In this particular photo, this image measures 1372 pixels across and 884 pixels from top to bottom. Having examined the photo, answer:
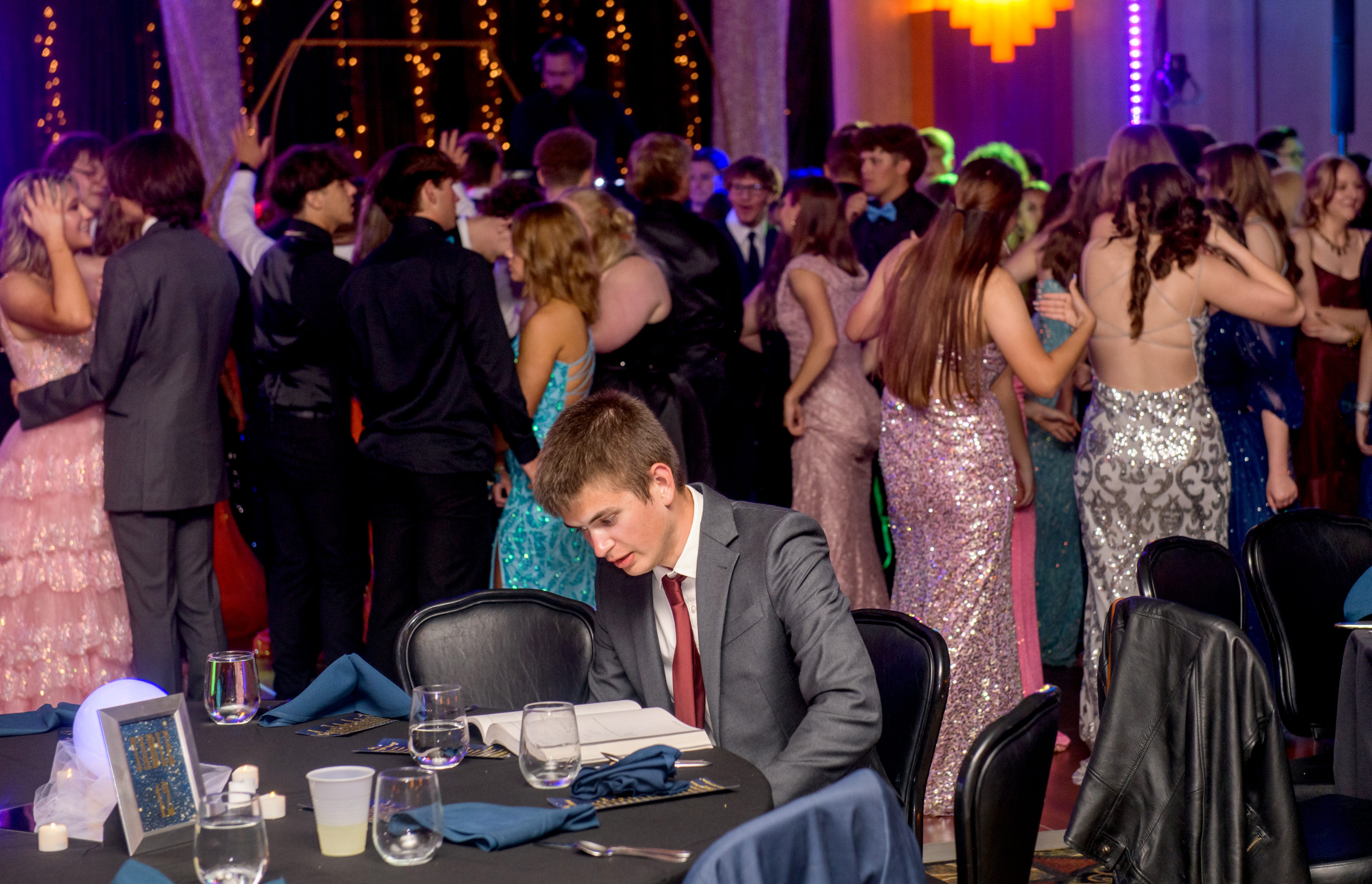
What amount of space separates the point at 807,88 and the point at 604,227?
5010 millimetres

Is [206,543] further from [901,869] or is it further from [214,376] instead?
[901,869]

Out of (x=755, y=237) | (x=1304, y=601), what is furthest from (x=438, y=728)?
(x=755, y=237)

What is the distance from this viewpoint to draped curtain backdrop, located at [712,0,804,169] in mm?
9227

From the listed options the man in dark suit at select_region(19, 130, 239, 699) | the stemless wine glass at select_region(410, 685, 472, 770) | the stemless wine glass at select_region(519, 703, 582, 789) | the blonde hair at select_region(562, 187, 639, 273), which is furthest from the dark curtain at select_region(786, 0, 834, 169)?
the stemless wine glass at select_region(519, 703, 582, 789)

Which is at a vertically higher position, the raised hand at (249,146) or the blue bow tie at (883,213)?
the raised hand at (249,146)

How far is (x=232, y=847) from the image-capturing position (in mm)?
1596

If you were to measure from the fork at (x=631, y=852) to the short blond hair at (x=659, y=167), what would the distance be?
3859 millimetres

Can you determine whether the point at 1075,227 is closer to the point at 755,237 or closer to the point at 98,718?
the point at 755,237

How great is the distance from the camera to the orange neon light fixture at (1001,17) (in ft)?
28.2

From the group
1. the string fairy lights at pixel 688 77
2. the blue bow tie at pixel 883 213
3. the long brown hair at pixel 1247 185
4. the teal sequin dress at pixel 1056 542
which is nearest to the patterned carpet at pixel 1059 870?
the teal sequin dress at pixel 1056 542

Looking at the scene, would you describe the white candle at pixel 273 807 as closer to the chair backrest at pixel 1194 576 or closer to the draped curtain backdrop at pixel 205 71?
the chair backrest at pixel 1194 576

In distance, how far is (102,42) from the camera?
790cm

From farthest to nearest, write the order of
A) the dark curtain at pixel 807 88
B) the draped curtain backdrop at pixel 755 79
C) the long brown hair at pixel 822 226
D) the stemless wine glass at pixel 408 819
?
the dark curtain at pixel 807 88 → the draped curtain backdrop at pixel 755 79 → the long brown hair at pixel 822 226 → the stemless wine glass at pixel 408 819

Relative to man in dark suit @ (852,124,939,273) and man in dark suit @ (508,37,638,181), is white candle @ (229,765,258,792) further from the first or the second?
man in dark suit @ (508,37,638,181)
